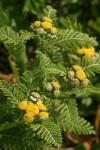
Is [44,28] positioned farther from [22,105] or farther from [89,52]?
[22,105]

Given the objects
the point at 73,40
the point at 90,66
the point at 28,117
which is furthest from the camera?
the point at 73,40

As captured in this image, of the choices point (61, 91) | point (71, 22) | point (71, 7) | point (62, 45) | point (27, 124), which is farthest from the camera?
point (71, 7)

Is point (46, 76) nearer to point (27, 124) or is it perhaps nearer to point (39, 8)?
point (27, 124)

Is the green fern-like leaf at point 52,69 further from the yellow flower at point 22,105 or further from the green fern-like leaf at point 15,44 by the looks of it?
the green fern-like leaf at point 15,44

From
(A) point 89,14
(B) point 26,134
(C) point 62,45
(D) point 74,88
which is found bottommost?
(B) point 26,134

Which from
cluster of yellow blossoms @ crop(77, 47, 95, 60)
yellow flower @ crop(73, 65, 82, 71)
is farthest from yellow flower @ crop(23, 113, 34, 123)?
cluster of yellow blossoms @ crop(77, 47, 95, 60)

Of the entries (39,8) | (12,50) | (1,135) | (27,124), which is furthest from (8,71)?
(27,124)

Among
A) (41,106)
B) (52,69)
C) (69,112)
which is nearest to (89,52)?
(52,69)

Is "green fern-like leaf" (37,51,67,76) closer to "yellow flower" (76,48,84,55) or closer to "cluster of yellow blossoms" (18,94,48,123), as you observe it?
"cluster of yellow blossoms" (18,94,48,123)
